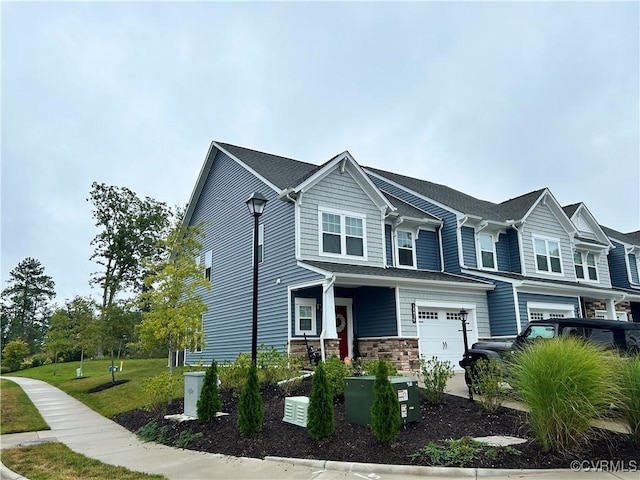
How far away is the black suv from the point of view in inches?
317

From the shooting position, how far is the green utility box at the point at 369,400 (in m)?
6.85

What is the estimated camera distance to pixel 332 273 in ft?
40.7

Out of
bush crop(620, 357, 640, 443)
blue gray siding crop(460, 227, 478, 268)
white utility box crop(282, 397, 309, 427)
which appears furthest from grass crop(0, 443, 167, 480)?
blue gray siding crop(460, 227, 478, 268)

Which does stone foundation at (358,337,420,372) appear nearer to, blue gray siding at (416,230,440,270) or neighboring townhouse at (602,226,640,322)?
blue gray siding at (416,230,440,270)

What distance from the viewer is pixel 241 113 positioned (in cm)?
2061

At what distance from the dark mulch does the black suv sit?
4.08ft

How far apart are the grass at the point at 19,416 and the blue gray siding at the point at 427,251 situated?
13.6 m

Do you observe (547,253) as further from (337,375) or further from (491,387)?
(337,375)

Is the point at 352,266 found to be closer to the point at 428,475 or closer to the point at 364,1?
the point at 364,1

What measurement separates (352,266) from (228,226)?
6.06m

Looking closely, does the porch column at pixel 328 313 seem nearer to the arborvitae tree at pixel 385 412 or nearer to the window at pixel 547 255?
the arborvitae tree at pixel 385 412

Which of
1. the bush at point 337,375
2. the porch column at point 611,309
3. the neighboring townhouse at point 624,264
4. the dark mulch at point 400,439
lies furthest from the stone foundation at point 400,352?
the neighboring townhouse at point 624,264

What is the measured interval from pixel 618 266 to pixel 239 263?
23.7m

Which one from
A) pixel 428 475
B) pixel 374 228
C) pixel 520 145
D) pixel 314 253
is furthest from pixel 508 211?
pixel 428 475
